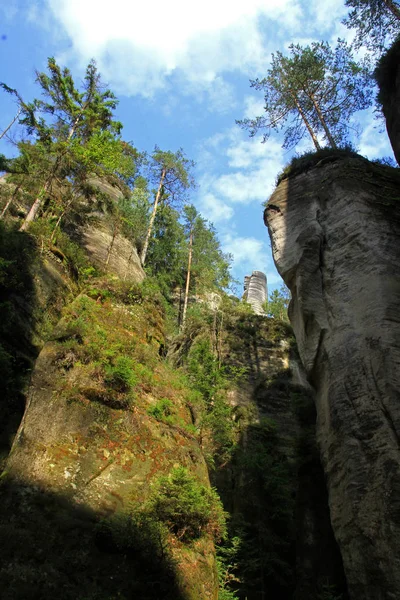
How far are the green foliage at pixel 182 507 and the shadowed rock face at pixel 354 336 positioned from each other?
345 cm

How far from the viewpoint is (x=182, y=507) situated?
705 centimetres

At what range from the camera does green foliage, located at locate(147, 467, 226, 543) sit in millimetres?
6988

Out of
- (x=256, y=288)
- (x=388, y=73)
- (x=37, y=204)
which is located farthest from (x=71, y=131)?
(x=256, y=288)

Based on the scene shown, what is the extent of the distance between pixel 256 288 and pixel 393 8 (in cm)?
2903

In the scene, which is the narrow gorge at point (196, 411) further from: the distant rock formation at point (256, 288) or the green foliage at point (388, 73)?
the distant rock formation at point (256, 288)

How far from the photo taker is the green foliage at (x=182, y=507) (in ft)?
22.9

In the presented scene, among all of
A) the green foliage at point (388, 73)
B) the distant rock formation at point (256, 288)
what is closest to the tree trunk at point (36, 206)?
the green foliage at point (388, 73)

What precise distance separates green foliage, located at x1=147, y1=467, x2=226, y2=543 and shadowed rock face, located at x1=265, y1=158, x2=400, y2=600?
345 centimetres

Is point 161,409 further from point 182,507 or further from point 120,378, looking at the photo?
point 182,507

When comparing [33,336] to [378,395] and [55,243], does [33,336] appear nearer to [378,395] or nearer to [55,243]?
[55,243]

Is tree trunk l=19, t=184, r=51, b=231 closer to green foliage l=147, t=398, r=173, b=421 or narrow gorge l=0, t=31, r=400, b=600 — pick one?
narrow gorge l=0, t=31, r=400, b=600

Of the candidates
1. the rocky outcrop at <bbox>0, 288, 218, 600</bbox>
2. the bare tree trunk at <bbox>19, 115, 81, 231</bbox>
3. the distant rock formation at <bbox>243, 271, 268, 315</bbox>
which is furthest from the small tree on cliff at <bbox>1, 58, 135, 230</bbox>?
the distant rock formation at <bbox>243, 271, 268, 315</bbox>

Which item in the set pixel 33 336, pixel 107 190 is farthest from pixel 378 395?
pixel 107 190

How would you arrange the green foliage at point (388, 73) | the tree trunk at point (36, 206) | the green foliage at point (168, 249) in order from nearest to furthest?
the tree trunk at point (36, 206)
the green foliage at point (388, 73)
the green foliage at point (168, 249)
